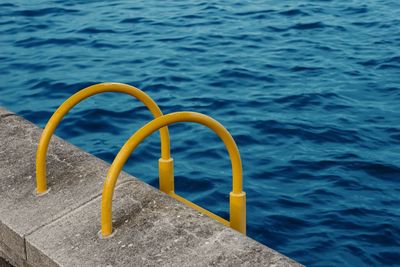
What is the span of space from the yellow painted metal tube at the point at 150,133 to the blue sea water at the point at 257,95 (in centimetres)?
201

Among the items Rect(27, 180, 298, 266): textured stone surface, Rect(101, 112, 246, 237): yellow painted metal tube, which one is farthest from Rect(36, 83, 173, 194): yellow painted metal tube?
Rect(101, 112, 246, 237): yellow painted metal tube

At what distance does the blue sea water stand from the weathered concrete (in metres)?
2.16

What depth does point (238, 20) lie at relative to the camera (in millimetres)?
13281

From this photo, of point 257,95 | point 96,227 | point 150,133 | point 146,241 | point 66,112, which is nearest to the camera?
point 150,133

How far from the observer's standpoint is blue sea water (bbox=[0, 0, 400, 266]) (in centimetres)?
705

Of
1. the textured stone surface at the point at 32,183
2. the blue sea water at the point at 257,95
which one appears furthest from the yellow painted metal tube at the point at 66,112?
the blue sea water at the point at 257,95

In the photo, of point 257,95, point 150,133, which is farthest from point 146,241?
point 257,95

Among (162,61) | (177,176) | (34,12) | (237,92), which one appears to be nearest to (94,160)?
(177,176)

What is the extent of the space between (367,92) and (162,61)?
2.94 meters

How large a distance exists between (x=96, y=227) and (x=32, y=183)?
0.72 m

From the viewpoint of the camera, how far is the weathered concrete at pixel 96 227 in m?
4.04

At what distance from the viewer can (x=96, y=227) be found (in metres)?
4.34

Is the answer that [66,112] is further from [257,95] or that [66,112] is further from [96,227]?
[257,95]

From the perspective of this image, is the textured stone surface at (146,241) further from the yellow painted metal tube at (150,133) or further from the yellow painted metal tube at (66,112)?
the yellow painted metal tube at (66,112)
